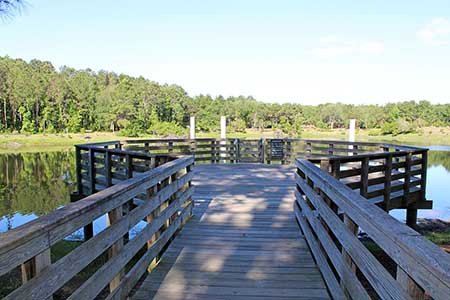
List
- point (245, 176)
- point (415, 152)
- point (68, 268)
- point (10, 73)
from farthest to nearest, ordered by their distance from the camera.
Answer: point (10, 73) < point (245, 176) < point (415, 152) < point (68, 268)

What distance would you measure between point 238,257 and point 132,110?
52755 millimetres

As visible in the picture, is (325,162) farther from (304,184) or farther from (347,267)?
(347,267)

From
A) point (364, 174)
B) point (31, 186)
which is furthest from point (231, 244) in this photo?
point (31, 186)

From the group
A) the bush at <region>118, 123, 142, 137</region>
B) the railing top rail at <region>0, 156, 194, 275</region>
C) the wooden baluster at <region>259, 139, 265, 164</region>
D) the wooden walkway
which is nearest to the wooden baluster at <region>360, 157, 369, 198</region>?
the wooden walkway

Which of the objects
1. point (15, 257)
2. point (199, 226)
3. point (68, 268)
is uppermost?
point (15, 257)

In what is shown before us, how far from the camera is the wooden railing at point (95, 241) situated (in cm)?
140

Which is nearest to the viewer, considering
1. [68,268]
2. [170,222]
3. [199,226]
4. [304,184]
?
[68,268]

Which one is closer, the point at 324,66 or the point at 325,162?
the point at 325,162

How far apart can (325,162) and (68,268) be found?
10.2 ft

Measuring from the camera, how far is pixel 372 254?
1895 mm

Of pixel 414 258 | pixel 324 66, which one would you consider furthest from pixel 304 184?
pixel 324 66

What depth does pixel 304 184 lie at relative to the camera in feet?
13.7

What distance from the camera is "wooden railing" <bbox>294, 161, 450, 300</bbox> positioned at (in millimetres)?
1227

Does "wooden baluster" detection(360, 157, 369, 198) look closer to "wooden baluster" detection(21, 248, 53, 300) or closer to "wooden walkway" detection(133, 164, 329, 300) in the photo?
"wooden walkway" detection(133, 164, 329, 300)
